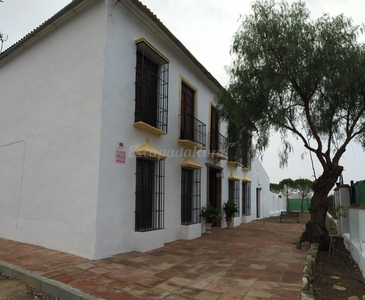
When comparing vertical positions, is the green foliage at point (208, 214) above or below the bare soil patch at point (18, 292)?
above

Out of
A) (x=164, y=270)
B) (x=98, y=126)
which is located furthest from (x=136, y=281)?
(x=98, y=126)

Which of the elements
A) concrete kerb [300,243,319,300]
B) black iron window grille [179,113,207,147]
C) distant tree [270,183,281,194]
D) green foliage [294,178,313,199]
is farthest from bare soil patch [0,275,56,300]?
distant tree [270,183,281,194]

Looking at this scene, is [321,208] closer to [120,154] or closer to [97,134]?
[120,154]

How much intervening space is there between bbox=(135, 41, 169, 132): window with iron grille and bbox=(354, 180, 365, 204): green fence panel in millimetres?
4938

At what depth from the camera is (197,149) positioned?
9.37 m

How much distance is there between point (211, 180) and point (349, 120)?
5.25 metres

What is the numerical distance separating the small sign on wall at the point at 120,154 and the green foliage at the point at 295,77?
300 cm

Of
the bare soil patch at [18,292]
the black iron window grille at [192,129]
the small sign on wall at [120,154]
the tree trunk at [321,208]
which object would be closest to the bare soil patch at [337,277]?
the tree trunk at [321,208]

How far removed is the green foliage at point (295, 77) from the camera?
6.59 meters

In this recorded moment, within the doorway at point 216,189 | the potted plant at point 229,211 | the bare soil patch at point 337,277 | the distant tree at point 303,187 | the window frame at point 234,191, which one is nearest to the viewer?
the bare soil patch at point 337,277

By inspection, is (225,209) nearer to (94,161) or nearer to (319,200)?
(319,200)

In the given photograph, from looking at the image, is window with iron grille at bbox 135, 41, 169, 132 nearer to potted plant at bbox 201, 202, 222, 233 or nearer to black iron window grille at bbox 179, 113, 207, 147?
black iron window grille at bbox 179, 113, 207, 147

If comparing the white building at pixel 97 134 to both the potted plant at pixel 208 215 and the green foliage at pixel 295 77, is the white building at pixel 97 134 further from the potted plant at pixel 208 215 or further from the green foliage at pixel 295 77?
the green foliage at pixel 295 77

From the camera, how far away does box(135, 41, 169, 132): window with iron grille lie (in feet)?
22.8
